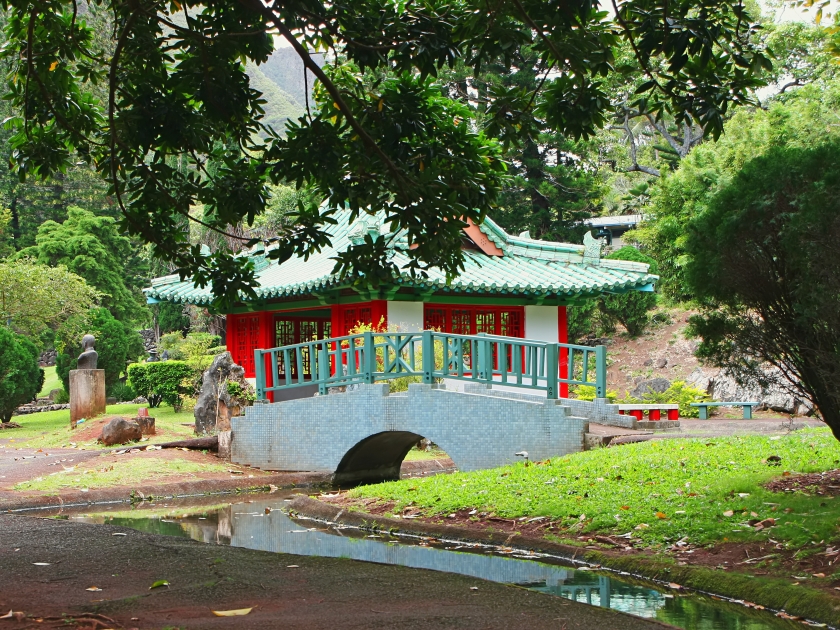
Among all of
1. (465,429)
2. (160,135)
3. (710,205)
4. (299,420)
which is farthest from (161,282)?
(710,205)

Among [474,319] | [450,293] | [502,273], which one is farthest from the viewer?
[474,319]

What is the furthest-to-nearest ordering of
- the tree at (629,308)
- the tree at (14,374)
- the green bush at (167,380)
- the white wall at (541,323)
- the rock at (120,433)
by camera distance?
1. the tree at (629,308)
2. the green bush at (167,380)
3. the tree at (14,374)
4. the white wall at (541,323)
5. the rock at (120,433)

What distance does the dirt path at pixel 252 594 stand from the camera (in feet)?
17.1

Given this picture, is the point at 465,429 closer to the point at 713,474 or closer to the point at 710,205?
the point at 713,474

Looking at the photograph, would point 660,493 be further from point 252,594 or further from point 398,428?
point 398,428

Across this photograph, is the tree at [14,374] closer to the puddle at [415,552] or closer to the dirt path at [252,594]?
the puddle at [415,552]

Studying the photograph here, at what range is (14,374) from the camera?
25188 mm

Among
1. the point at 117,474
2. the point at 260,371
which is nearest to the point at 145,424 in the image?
the point at 260,371

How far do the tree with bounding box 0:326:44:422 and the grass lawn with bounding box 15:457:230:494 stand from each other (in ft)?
Answer: 36.9

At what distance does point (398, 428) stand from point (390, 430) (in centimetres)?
19

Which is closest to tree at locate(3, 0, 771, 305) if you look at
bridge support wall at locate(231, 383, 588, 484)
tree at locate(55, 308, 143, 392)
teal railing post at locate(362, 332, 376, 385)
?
bridge support wall at locate(231, 383, 588, 484)

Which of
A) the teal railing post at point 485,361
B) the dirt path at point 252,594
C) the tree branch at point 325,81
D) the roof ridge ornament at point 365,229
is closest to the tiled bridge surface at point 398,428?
the teal railing post at point 485,361

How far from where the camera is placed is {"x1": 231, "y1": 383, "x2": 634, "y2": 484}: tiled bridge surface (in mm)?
12750

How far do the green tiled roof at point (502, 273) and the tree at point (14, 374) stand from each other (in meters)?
5.29
